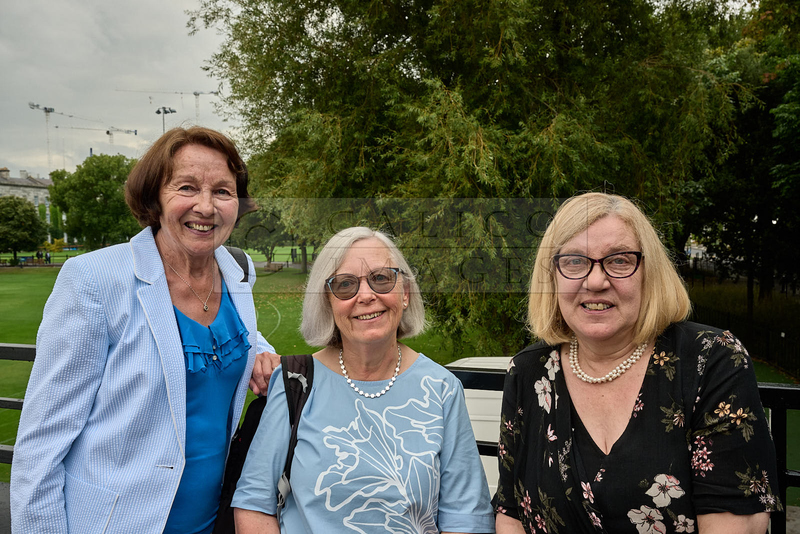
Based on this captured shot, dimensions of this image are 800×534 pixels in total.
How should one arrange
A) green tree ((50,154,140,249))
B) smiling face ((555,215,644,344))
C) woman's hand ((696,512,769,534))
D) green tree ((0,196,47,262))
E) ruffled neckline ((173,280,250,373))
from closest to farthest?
woman's hand ((696,512,769,534)) < smiling face ((555,215,644,344)) < ruffled neckline ((173,280,250,373)) < green tree ((50,154,140,249)) < green tree ((0,196,47,262))

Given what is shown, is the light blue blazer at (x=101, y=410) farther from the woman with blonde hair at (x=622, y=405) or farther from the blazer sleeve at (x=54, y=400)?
the woman with blonde hair at (x=622, y=405)

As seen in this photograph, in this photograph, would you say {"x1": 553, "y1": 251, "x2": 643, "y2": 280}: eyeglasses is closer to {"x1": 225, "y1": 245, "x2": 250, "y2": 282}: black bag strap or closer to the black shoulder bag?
the black shoulder bag

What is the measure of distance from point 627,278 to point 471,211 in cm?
561

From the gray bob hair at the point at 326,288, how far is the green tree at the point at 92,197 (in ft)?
87.5

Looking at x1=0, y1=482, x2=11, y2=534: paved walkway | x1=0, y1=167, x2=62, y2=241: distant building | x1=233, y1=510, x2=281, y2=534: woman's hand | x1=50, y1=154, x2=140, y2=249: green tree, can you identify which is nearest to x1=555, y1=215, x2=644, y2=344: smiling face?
x1=233, y1=510, x2=281, y2=534: woman's hand

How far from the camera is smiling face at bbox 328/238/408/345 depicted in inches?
71.2

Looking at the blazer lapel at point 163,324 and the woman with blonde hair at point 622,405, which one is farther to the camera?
the blazer lapel at point 163,324

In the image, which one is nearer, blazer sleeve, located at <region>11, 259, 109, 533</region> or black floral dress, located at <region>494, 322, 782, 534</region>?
black floral dress, located at <region>494, 322, 782, 534</region>

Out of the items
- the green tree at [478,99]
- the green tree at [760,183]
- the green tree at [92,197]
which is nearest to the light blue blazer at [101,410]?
the green tree at [478,99]

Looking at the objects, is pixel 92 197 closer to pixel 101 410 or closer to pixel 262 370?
pixel 262 370

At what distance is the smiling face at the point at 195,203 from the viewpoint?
174cm

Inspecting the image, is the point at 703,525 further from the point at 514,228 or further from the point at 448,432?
the point at 514,228

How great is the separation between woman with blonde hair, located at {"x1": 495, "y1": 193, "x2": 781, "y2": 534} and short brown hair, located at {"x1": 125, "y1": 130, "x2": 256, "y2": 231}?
3.83 feet

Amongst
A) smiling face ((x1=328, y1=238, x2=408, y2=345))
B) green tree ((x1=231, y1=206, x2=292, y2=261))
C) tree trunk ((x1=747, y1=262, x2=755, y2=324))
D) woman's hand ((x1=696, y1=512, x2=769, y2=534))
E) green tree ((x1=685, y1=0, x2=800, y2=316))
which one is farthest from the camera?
tree trunk ((x1=747, y1=262, x2=755, y2=324))
